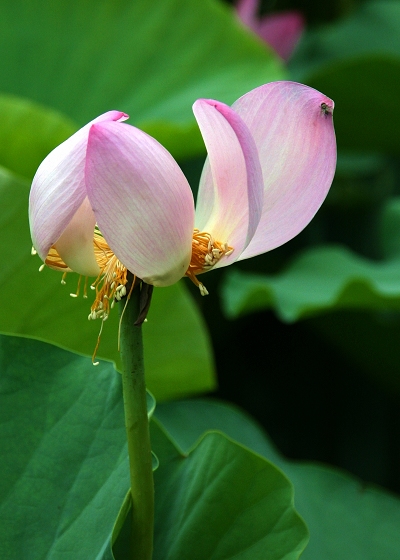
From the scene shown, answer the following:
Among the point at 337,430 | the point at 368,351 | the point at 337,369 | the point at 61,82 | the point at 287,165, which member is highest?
the point at 287,165

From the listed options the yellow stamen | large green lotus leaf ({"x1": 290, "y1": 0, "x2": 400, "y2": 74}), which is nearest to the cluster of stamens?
the yellow stamen

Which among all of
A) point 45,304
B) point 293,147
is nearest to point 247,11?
point 45,304

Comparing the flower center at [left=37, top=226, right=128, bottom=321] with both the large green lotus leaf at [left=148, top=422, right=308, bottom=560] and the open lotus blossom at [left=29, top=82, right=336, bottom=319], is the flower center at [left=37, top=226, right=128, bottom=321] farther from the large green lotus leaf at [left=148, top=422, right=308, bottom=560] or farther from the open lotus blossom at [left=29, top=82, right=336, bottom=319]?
the large green lotus leaf at [left=148, top=422, right=308, bottom=560]

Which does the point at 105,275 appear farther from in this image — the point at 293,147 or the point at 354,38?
the point at 354,38

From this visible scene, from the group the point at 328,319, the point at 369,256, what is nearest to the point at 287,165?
the point at 328,319

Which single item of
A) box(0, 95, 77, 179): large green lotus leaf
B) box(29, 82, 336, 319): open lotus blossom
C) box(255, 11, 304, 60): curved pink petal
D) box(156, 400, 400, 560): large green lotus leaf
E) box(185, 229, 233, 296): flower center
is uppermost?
box(29, 82, 336, 319): open lotus blossom

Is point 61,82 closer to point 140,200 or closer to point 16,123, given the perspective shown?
point 16,123
